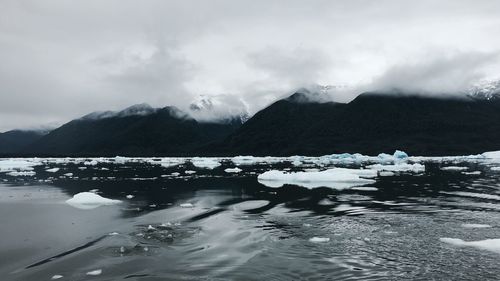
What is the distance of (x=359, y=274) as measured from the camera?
39.3 ft

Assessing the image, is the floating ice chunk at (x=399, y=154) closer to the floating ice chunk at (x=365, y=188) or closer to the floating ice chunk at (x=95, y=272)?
the floating ice chunk at (x=365, y=188)

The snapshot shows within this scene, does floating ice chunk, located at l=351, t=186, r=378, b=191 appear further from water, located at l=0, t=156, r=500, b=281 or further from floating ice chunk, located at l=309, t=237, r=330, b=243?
floating ice chunk, located at l=309, t=237, r=330, b=243

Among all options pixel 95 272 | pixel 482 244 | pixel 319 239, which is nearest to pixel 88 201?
pixel 95 272

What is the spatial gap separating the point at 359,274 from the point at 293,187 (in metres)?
25.1

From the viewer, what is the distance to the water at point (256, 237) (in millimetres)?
12432

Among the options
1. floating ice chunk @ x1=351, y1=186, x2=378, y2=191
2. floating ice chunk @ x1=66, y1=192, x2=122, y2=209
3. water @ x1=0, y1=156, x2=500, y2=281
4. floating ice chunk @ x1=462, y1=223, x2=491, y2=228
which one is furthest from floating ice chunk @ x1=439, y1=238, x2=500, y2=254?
floating ice chunk @ x1=66, y1=192, x2=122, y2=209

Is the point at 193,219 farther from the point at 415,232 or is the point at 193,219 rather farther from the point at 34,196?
the point at 34,196

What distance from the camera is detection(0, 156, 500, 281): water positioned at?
1243cm

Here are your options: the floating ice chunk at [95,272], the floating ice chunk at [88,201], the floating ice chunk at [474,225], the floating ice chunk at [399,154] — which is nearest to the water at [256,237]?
the floating ice chunk at [474,225]

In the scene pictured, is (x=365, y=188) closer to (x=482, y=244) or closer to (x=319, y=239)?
(x=319, y=239)

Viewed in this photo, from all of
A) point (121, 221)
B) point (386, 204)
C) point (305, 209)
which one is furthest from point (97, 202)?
point (386, 204)

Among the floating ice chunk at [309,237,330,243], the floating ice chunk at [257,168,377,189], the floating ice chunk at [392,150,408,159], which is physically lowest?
the floating ice chunk at [309,237,330,243]

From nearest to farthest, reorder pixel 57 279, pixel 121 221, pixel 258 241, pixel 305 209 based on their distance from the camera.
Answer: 1. pixel 57 279
2. pixel 258 241
3. pixel 121 221
4. pixel 305 209

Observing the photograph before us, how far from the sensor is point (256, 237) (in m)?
17.1
